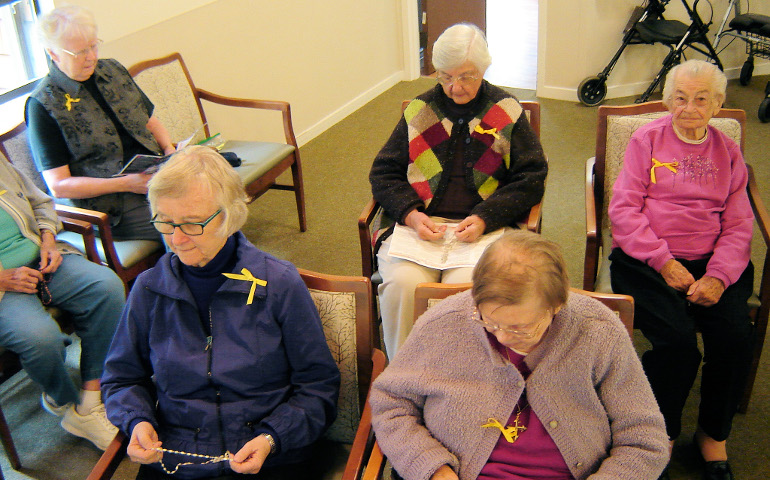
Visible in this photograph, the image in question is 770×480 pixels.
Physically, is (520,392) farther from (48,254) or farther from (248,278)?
(48,254)

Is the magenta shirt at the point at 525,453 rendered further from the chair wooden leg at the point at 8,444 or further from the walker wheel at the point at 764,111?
the walker wheel at the point at 764,111

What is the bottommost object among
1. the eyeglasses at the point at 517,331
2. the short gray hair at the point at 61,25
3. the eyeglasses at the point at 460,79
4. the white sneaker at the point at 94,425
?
the white sneaker at the point at 94,425

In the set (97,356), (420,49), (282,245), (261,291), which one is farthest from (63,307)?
(420,49)

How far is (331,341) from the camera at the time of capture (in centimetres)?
174

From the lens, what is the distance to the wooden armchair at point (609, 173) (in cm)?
229

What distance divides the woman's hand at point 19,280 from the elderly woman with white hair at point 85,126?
1.50 ft

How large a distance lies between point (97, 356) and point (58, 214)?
0.56 meters

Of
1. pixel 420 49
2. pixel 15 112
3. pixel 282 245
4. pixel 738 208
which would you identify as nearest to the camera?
pixel 738 208

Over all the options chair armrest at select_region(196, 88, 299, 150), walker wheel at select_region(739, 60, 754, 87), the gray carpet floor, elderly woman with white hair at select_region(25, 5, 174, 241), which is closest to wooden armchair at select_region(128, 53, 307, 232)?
chair armrest at select_region(196, 88, 299, 150)

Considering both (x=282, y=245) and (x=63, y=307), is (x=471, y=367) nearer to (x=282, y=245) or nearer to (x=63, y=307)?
(x=63, y=307)

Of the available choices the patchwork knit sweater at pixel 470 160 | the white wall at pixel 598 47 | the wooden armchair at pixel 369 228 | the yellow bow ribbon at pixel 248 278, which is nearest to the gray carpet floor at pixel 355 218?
the white wall at pixel 598 47

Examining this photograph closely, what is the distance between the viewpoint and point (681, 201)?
7.36 ft

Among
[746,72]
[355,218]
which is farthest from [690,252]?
[746,72]

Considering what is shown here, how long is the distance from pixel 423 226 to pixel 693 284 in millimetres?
864
